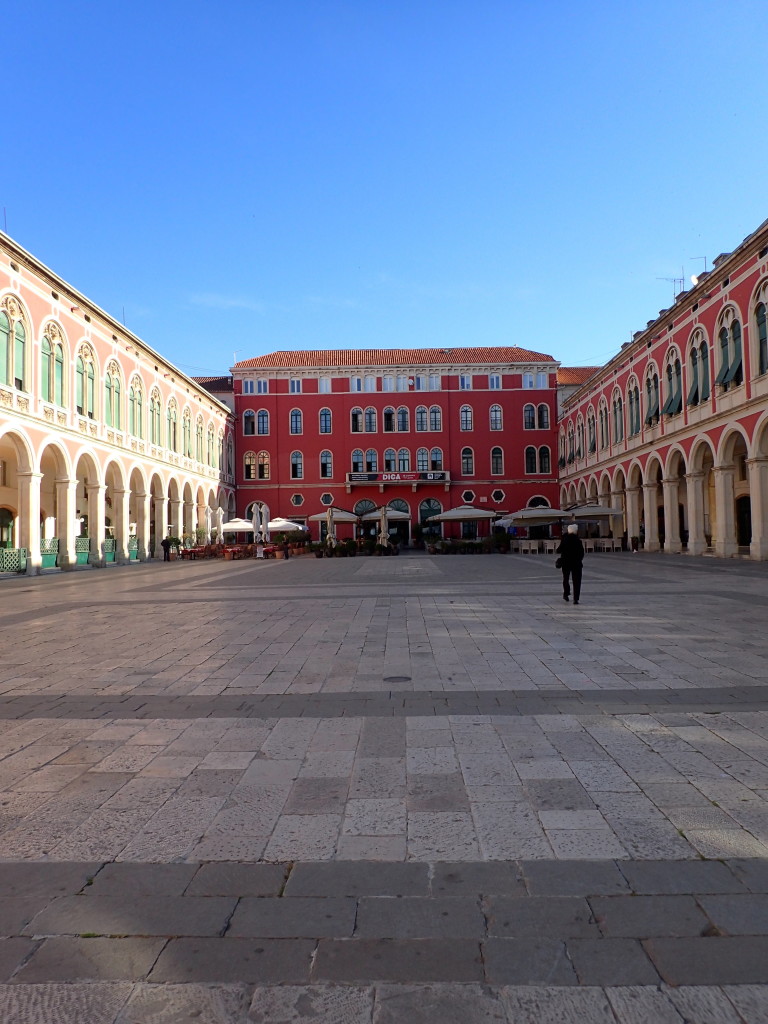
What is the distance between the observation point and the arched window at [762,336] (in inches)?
890

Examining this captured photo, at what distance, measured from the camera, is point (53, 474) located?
98.2 ft

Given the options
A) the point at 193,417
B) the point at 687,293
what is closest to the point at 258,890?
the point at 687,293

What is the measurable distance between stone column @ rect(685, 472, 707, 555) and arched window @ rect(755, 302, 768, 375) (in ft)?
21.2

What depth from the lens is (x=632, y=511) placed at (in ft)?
121

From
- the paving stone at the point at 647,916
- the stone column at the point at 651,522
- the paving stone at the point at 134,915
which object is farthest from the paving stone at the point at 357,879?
the stone column at the point at 651,522

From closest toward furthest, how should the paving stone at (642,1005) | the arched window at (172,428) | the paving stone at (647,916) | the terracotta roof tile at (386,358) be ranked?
1. the paving stone at (642,1005)
2. the paving stone at (647,916)
3. the arched window at (172,428)
4. the terracotta roof tile at (386,358)

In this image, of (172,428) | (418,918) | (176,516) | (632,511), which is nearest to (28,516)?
(172,428)

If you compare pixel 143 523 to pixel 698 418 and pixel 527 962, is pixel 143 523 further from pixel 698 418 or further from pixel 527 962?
pixel 527 962

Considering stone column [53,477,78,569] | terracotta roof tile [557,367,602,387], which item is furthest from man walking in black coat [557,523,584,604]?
terracotta roof tile [557,367,602,387]

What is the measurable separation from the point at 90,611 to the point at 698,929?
11.7 metres

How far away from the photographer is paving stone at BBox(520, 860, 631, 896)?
101 inches

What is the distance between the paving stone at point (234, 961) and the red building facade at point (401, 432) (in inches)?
1987

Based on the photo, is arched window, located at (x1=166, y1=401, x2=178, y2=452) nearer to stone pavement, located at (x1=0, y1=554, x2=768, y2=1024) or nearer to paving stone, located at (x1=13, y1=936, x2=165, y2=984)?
stone pavement, located at (x1=0, y1=554, x2=768, y2=1024)

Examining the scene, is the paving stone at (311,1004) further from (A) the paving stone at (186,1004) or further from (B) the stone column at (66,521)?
(B) the stone column at (66,521)
